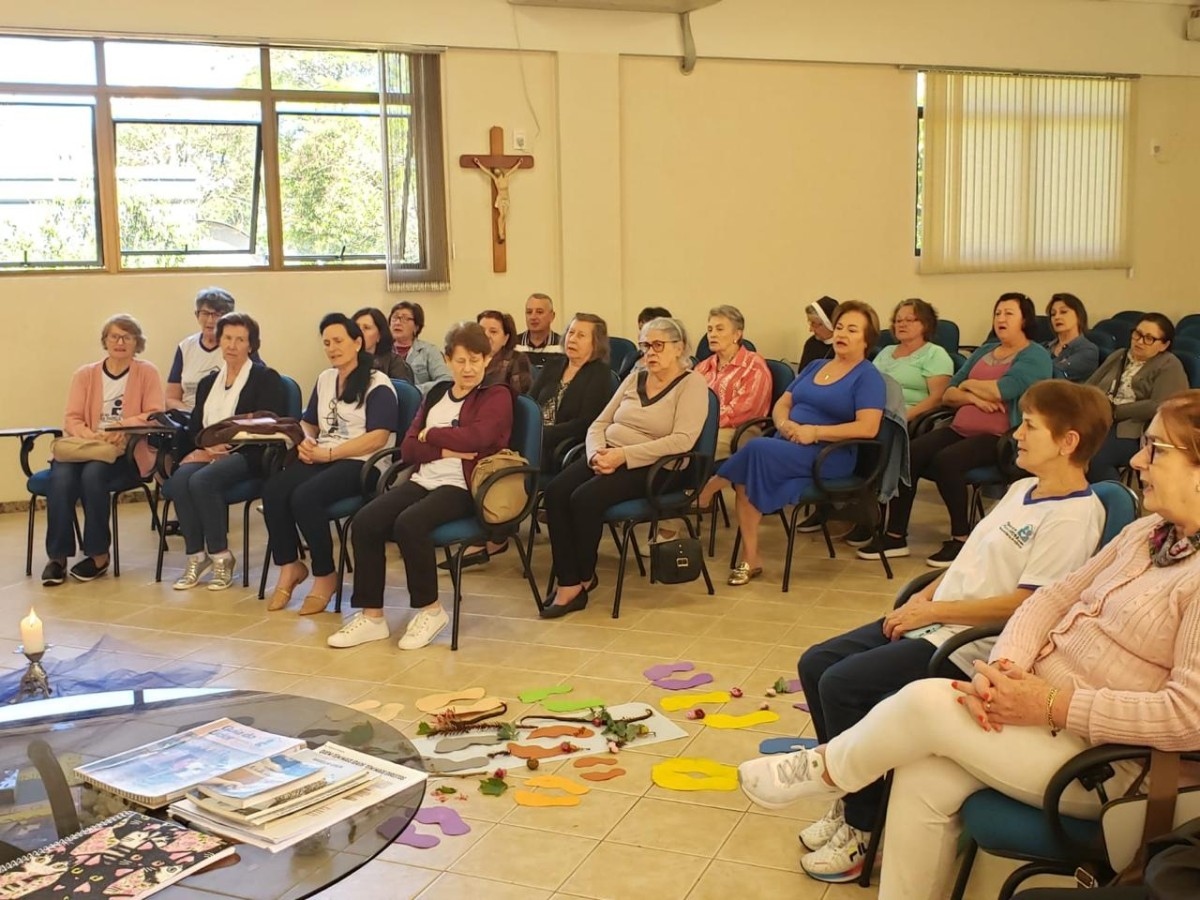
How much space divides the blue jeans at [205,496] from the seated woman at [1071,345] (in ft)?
13.0

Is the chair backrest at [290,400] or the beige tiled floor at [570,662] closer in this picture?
the beige tiled floor at [570,662]

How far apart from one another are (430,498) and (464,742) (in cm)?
119

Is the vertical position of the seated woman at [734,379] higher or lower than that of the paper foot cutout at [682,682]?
higher

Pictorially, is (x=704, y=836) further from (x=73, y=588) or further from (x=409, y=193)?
(x=409, y=193)

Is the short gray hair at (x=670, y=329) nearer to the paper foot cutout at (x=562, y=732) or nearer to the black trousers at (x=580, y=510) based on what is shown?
the black trousers at (x=580, y=510)

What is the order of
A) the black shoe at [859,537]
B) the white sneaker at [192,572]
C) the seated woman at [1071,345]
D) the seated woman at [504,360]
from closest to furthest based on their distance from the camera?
the seated woman at [504,360] → the white sneaker at [192,572] → the black shoe at [859,537] → the seated woman at [1071,345]

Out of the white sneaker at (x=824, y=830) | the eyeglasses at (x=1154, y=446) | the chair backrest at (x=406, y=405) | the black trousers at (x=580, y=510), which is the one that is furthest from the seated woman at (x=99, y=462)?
the eyeglasses at (x=1154, y=446)

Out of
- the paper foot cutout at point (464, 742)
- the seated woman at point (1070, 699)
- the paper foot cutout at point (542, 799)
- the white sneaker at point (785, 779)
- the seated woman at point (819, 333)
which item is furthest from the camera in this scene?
the seated woman at point (819, 333)

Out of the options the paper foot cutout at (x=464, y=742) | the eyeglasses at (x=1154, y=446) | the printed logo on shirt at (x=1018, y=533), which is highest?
the eyeglasses at (x=1154, y=446)

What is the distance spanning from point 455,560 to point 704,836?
6.03 feet

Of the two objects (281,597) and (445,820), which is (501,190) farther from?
(445,820)

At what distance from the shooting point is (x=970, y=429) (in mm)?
5535

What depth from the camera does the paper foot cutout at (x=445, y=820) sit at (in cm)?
297

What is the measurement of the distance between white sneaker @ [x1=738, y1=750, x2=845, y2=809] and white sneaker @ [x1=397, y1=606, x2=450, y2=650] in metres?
2.08
